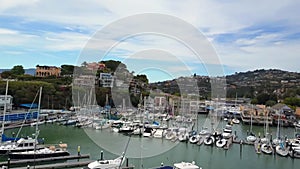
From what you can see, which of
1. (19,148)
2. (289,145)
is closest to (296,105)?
(289,145)

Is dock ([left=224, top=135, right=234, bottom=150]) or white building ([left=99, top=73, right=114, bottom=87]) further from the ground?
white building ([left=99, top=73, right=114, bottom=87])

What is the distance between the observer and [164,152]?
11.4 m

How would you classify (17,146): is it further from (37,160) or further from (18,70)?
(18,70)

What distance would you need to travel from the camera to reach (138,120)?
17156mm

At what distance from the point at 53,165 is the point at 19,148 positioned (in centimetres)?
188

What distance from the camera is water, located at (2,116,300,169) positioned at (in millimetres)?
10055

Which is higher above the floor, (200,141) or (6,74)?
(6,74)

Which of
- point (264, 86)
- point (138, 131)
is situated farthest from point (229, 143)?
point (264, 86)

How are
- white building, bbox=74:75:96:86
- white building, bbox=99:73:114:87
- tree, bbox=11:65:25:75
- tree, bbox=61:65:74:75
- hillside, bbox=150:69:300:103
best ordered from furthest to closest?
hillside, bbox=150:69:300:103
tree, bbox=61:65:74:75
tree, bbox=11:65:25:75
white building, bbox=99:73:114:87
white building, bbox=74:75:96:86

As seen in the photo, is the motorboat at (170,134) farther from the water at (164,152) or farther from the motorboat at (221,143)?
the motorboat at (221,143)

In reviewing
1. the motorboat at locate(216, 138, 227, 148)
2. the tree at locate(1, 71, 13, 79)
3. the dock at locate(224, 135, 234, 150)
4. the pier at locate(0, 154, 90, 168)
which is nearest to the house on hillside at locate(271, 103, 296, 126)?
the dock at locate(224, 135, 234, 150)

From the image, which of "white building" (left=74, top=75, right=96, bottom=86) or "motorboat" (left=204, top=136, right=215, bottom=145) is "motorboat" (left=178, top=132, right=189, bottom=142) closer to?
"motorboat" (left=204, top=136, right=215, bottom=145)

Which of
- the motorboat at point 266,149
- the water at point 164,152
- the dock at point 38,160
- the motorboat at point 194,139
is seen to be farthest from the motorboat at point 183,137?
the dock at point 38,160

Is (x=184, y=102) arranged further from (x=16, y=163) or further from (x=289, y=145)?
(x=16, y=163)
